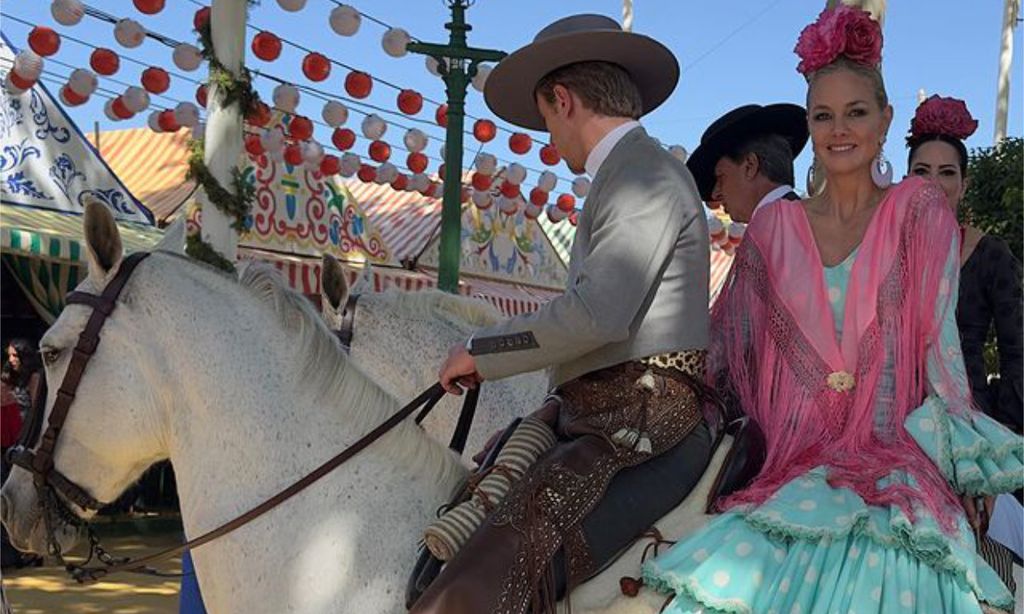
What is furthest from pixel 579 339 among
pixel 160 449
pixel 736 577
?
pixel 160 449

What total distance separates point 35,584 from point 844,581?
389 inches

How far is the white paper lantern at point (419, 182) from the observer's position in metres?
14.1

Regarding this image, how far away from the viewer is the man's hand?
2777 millimetres

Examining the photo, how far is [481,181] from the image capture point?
1432 centimetres

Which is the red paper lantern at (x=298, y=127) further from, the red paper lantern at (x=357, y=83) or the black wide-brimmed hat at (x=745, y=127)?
the black wide-brimmed hat at (x=745, y=127)

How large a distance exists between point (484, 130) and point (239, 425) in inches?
418

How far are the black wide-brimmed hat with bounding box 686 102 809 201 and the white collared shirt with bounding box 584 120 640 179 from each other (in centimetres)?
220

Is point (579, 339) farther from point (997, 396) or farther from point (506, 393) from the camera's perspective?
point (506, 393)

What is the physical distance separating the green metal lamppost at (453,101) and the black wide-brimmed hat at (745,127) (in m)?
3.93

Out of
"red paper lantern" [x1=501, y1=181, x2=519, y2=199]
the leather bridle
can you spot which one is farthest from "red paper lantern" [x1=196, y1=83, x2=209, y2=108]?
the leather bridle

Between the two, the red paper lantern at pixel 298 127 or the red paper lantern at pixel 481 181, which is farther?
the red paper lantern at pixel 481 181

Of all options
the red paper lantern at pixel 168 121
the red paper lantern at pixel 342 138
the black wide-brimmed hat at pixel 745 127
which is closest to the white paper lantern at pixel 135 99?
the red paper lantern at pixel 168 121

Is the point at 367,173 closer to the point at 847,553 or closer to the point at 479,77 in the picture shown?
the point at 479,77

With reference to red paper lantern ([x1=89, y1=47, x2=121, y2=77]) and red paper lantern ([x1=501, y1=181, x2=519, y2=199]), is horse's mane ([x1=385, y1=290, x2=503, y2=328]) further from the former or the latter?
red paper lantern ([x1=501, y1=181, x2=519, y2=199])
